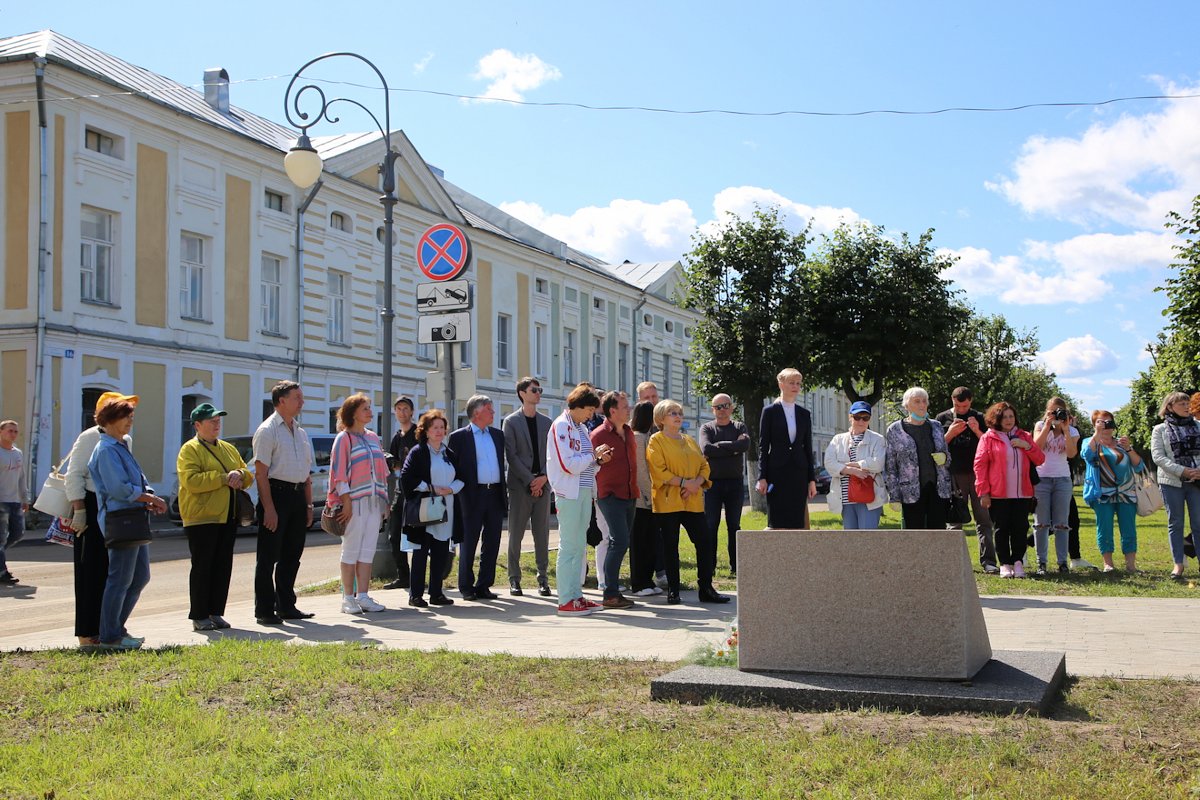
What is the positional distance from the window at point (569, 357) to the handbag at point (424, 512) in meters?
37.4

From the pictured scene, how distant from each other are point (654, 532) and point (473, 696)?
17.1 feet

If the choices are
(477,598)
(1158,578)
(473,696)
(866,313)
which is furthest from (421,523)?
(866,313)

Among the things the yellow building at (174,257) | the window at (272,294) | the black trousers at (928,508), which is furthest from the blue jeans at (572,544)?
the window at (272,294)

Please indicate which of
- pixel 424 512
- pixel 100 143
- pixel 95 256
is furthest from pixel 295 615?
pixel 100 143

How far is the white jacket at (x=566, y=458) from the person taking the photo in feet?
30.9

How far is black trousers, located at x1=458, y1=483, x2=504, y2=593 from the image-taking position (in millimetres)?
10508

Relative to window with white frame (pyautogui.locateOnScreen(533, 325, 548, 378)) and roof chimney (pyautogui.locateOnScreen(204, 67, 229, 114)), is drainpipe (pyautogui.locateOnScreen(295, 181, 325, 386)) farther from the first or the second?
window with white frame (pyautogui.locateOnScreen(533, 325, 548, 378))

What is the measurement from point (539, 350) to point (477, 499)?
35.3 meters

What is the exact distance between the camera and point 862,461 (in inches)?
396

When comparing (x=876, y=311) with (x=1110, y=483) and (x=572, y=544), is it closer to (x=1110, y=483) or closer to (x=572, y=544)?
(x=1110, y=483)

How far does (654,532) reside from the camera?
1080 cm

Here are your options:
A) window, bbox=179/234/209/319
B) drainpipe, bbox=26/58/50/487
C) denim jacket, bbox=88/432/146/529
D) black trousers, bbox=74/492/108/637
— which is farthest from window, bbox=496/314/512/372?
denim jacket, bbox=88/432/146/529

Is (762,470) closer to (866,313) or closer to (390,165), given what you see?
(390,165)

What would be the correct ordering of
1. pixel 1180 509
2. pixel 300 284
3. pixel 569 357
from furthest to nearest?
pixel 569 357 < pixel 300 284 < pixel 1180 509
